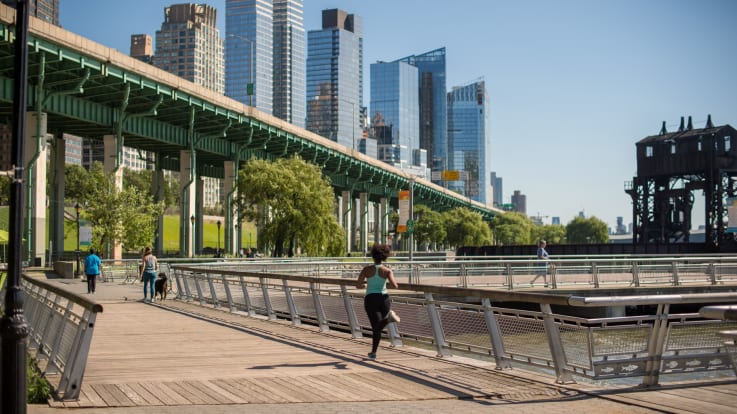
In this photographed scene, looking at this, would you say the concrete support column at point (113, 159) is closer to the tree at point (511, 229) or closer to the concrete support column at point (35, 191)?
the concrete support column at point (35, 191)

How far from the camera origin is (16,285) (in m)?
7.54

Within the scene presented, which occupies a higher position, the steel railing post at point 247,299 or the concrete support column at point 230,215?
the concrete support column at point 230,215

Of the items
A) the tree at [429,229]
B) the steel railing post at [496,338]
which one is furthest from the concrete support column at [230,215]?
the steel railing post at [496,338]

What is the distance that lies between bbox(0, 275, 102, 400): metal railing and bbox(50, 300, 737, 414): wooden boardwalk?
294 mm

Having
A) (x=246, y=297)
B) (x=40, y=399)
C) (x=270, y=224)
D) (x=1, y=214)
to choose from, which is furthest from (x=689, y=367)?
(x=1, y=214)

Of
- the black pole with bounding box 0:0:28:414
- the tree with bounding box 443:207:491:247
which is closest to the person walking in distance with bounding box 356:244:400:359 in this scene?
the black pole with bounding box 0:0:28:414

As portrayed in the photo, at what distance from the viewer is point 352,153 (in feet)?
325

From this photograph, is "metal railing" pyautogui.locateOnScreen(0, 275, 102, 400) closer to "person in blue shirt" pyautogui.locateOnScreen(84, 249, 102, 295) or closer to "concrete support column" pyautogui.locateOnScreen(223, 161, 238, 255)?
"person in blue shirt" pyautogui.locateOnScreen(84, 249, 102, 295)

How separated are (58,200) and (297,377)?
53.8m

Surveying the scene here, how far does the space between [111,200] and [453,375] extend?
4857cm

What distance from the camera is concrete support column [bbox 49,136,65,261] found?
59.9 metres

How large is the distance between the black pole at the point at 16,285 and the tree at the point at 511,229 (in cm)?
16447

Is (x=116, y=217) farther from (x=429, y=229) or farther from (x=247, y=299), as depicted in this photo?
(x=429, y=229)

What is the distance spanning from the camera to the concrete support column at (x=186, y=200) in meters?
69.0
